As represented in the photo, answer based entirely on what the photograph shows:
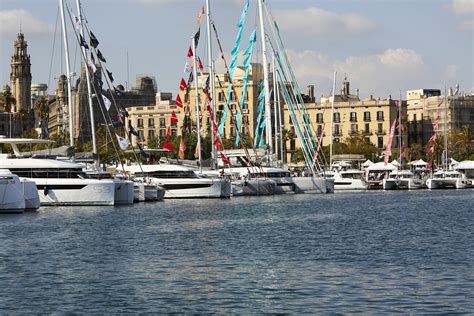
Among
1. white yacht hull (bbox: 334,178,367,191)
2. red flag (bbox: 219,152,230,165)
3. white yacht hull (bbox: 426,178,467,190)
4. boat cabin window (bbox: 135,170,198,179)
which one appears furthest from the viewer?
white yacht hull (bbox: 426,178,467,190)

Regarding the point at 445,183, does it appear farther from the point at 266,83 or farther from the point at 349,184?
the point at 266,83

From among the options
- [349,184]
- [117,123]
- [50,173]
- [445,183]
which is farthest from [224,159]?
[445,183]

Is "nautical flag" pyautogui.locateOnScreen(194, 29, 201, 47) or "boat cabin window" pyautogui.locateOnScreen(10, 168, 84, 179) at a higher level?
"nautical flag" pyautogui.locateOnScreen(194, 29, 201, 47)

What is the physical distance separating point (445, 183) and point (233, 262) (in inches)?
4181

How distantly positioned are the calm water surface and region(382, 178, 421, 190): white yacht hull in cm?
6825

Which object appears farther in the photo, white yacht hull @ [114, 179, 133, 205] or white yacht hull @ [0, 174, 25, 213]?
white yacht hull @ [114, 179, 133, 205]

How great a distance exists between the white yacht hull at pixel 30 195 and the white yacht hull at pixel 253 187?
32.1 metres

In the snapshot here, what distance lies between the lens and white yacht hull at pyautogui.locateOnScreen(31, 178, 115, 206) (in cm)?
8094

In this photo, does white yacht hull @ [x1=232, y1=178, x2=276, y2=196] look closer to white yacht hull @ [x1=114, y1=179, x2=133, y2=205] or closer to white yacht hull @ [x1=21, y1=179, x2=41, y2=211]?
white yacht hull @ [x1=114, y1=179, x2=133, y2=205]

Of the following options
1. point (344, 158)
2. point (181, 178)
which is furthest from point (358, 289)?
point (344, 158)

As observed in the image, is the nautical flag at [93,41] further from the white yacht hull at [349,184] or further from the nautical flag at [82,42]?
the white yacht hull at [349,184]

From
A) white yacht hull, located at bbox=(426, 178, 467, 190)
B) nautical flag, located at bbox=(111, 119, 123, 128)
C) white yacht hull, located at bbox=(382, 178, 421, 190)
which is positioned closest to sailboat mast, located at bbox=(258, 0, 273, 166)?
nautical flag, located at bbox=(111, 119, 123, 128)

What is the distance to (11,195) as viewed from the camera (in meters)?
71.8

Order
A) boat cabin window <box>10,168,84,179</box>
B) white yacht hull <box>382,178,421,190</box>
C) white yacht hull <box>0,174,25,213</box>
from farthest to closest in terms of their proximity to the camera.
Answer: white yacht hull <box>382,178,421,190</box>
boat cabin window <box>10,168,84,179</box>
white yacht hull <box>0,174,25,213</box>
